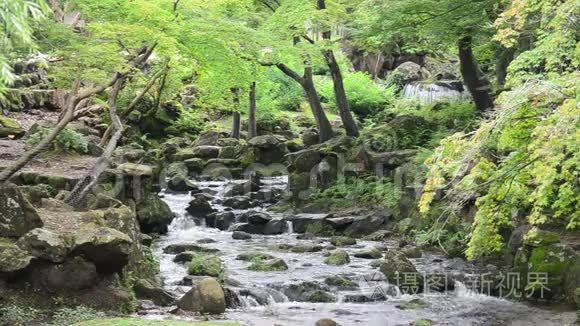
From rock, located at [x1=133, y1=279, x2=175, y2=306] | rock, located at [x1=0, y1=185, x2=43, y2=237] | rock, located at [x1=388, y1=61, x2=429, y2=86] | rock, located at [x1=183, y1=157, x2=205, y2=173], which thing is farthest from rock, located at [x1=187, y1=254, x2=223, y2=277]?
rock, located at [x1=388, y1=61, x2=429, y2=86]

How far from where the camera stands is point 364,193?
65.7ft

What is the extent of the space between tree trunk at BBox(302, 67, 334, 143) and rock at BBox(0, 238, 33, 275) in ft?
49.6

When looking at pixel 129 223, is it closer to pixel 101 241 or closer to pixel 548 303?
pixel 101 241

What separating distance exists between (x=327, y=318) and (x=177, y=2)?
858 cm

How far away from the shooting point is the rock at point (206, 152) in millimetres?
27500

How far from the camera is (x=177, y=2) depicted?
14.4 meters

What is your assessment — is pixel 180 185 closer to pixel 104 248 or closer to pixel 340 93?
pixel 340 93

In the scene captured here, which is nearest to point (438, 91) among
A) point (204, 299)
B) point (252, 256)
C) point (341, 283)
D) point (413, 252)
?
point (413, 252)

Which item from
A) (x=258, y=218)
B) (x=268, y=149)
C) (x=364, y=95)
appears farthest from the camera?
(x=364, y=95)

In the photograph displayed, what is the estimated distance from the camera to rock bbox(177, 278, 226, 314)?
9820 millimetres

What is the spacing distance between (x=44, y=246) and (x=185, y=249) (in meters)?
6.77

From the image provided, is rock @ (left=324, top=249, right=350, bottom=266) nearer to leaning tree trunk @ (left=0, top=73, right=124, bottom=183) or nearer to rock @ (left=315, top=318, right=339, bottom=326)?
rock @ (left=315, top=318, right=339, bottom=326)

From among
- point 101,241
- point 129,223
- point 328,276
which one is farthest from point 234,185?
point 101,241

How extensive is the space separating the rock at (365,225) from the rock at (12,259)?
438 inches
